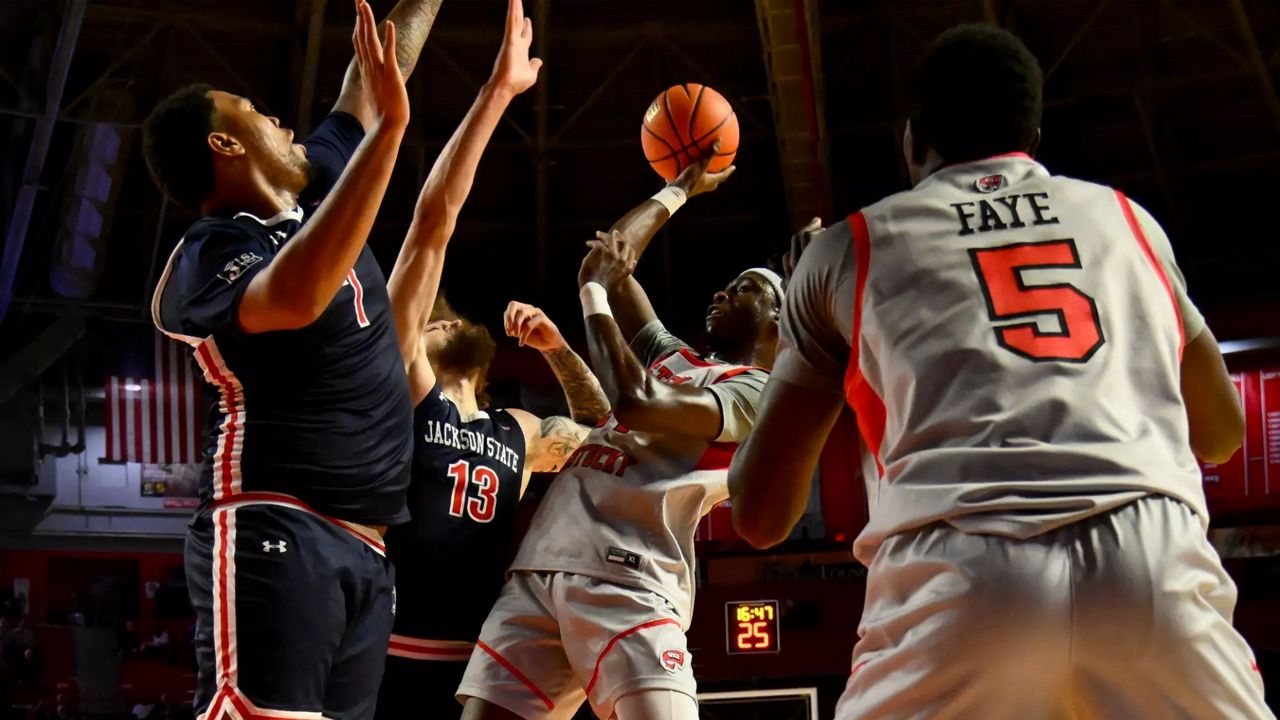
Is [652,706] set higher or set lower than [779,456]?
lower

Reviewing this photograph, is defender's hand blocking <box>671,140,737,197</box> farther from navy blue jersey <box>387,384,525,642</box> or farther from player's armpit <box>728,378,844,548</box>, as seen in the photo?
player's armpit <box>728,378,844,548</box>

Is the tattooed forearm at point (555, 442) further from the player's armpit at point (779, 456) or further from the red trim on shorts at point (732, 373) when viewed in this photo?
the player's armpit at point (779, 456)

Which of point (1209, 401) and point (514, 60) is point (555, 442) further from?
point (1209, 401)

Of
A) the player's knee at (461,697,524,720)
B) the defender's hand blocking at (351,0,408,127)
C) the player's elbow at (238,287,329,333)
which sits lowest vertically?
the player's knee at (461,697,524,720)

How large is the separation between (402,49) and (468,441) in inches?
62.3

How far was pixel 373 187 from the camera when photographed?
3320 mm

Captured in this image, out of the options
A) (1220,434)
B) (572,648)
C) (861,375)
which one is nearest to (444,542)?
(572,648)

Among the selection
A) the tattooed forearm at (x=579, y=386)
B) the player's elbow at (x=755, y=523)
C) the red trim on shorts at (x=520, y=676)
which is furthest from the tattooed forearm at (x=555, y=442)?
the player's elbow at (x=755, y=523)

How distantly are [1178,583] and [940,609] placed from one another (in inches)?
14.9

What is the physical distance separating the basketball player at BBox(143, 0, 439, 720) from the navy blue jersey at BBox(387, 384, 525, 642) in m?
1.40

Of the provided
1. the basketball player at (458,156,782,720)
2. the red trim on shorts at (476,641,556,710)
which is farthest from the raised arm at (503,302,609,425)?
the red trim on shorts at (476,641,556,710)

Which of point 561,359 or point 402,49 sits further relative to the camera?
point 561,359

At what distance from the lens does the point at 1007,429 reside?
2326 millimetres

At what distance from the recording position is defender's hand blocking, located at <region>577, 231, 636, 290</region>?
520 centimetres
